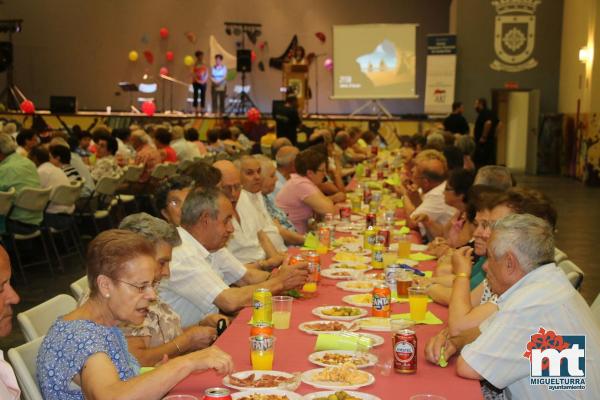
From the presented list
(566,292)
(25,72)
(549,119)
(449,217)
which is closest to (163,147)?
(449,217)

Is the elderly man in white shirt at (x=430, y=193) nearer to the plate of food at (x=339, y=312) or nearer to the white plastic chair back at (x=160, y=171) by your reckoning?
the plate of food at (x=339, y=312)

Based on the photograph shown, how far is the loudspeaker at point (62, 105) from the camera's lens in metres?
17.2

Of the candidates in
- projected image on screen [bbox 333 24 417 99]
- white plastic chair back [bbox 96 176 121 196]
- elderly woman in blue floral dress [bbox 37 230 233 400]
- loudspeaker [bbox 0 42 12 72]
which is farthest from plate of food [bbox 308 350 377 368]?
loudspeaker [bbox 0 42 12 72]

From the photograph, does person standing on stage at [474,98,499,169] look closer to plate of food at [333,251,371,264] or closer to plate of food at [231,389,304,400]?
plate of food at [333,251,371,264]

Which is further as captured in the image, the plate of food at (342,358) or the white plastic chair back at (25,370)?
the plate of food at (342,358)

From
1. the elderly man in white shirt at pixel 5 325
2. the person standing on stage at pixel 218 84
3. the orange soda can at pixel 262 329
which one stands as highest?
the person standing on stage at pixel 218 84

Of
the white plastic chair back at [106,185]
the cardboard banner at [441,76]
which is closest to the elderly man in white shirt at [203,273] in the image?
the white plastic chair back at [106,185]

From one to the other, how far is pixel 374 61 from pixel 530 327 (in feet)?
53.4

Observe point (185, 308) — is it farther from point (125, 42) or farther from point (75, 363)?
point (125, 42)

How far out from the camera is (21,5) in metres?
22.0

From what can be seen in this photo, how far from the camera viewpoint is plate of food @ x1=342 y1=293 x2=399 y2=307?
339 cm

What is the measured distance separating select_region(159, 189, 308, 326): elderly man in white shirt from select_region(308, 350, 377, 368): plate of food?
2.95 feet

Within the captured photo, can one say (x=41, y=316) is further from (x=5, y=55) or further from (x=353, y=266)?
(x=5, y=55)

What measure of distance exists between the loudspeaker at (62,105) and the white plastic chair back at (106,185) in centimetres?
939
